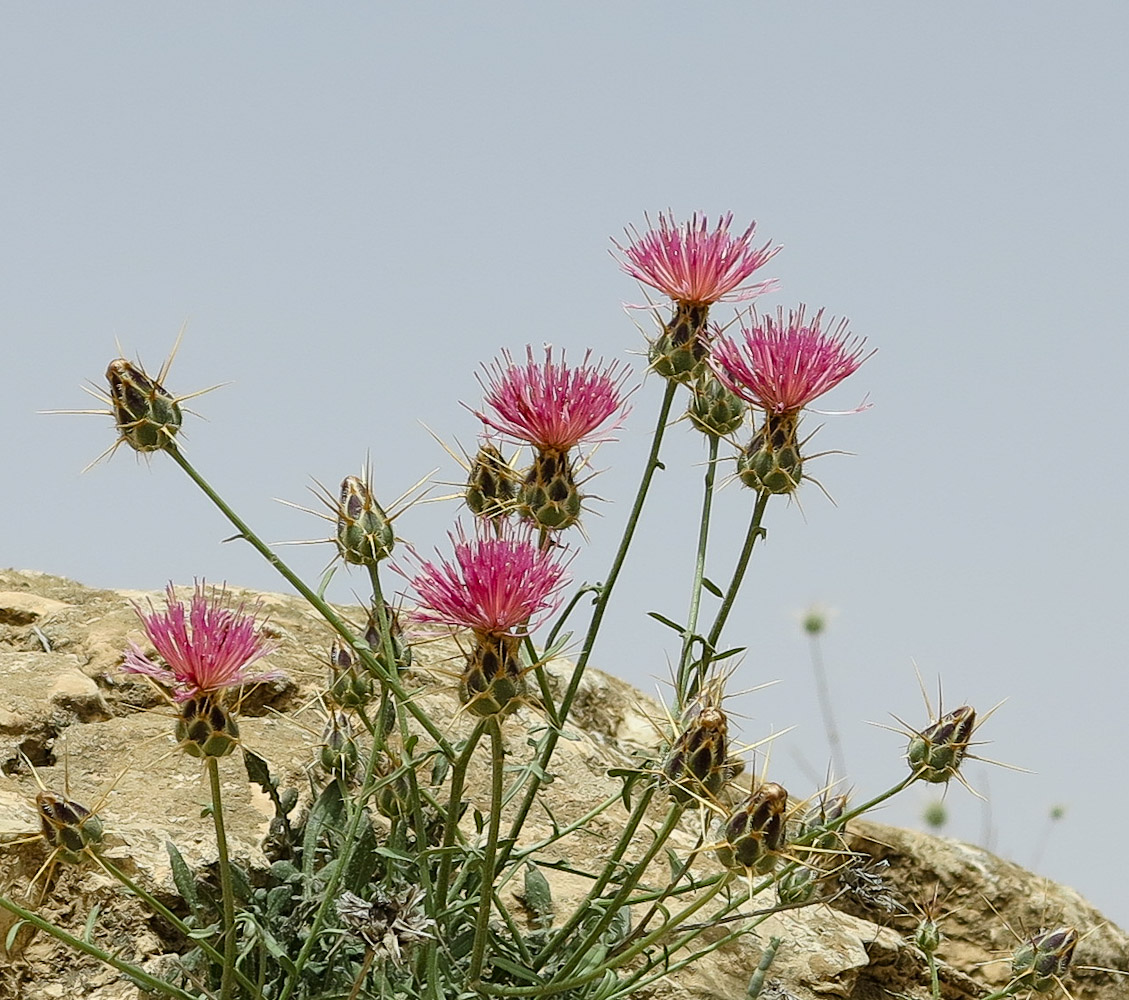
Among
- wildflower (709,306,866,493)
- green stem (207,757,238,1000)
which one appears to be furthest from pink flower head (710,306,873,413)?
green stem (207,757,238,1000)

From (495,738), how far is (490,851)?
0.31 meters

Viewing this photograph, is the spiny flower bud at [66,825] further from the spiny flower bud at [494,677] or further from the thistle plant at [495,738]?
the spiny flower bud at [494,677]

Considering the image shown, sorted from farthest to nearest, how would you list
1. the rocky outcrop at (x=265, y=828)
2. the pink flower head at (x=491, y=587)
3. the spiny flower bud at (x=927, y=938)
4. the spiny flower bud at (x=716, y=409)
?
the spiny flower bud at (x=927, y=938) < the rocky outcrop at (x=265, y=828) < the spiny flower bud at (x=716, y=409) < the pink flower head at (x=491, y=587)

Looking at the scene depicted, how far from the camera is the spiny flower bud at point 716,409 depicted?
4.28 m

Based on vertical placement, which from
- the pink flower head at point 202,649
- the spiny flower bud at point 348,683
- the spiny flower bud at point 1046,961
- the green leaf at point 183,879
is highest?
the spiny flower bud at point 1046,961

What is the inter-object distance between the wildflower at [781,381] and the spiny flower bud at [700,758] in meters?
0.76

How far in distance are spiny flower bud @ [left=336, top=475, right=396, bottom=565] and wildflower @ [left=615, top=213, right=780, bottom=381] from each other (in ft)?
2.93

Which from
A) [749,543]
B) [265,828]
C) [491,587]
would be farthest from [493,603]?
[265,828]

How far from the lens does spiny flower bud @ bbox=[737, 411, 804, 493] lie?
13.1 ft

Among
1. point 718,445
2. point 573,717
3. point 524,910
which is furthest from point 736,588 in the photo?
point 573,717

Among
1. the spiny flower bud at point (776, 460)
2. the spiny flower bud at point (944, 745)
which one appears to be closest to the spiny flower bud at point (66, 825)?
the spiny flower bud at point (776, 460)

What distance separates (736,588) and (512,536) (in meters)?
0.87

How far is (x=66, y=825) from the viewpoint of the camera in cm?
362

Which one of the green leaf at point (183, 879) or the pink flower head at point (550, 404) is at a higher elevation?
the pink flower head at point (550, 404)
